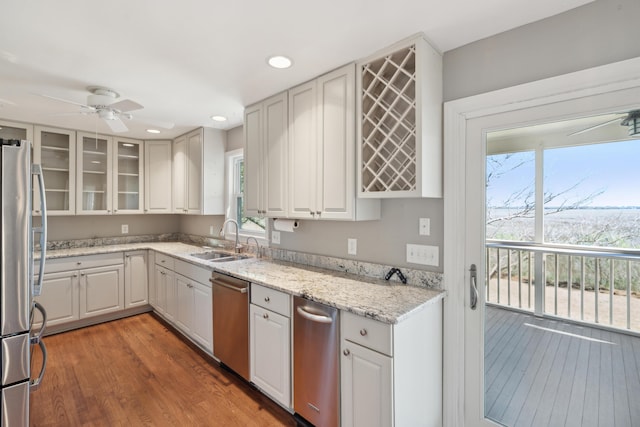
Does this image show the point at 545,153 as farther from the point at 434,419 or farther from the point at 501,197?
the point at 434,419

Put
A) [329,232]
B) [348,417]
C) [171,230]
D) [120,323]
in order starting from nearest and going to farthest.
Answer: [348,417]
[329,232]
[120,323]
[171,230]

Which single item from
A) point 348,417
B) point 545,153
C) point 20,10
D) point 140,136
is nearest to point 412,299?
point 348,417

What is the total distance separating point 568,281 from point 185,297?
3164 mm

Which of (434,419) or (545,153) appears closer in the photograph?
(545,153)

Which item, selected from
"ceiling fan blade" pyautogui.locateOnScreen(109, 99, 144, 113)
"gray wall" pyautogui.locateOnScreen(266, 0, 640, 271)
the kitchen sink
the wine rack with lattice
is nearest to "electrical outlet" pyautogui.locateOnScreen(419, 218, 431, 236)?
"gray wall" pyautogui.locateOnScreen(266, 0, 640, 271)

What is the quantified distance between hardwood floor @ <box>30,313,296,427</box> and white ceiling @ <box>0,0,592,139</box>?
7.90 ft

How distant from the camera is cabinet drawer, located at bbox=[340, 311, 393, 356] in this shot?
1.48 meters

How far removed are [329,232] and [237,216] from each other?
1.70m

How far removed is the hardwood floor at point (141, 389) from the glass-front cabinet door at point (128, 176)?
180 centimetres

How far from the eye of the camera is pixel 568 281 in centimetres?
159

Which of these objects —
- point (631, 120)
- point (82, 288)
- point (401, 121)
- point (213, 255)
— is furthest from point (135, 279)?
point (631, 120)

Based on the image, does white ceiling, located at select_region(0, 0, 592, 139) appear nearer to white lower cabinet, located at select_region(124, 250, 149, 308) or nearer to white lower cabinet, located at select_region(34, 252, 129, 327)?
white lower cabinet, located at select_region(34, 252, 129, 327)

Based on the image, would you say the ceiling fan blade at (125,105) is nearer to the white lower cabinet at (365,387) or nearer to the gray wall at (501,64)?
the gray wall at (501,64)

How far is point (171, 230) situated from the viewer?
494cm
